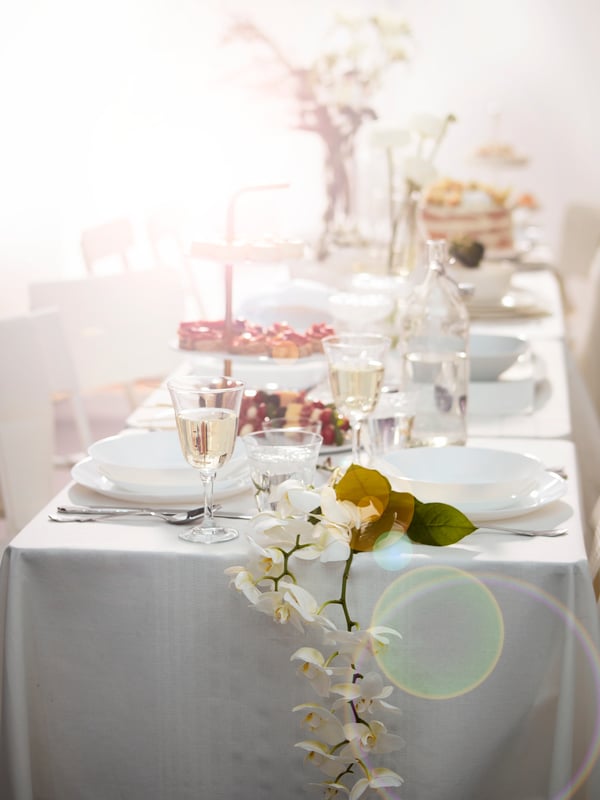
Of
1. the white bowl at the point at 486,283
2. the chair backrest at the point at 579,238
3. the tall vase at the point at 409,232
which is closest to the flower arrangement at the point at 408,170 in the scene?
the tall vase at the point at 409,232

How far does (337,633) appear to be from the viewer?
103 centimetres

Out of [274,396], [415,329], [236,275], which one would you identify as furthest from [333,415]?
[236,275]

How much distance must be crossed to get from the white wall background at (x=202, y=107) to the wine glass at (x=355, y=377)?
1891 mm

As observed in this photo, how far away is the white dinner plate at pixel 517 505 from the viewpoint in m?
1.26

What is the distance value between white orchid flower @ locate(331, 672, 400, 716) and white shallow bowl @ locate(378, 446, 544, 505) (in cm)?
28

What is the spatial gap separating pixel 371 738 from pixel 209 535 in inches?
11.5

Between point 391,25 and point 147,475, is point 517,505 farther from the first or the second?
point 391,25

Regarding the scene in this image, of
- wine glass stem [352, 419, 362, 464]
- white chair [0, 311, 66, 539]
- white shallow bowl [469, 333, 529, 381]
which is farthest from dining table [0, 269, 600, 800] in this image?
white chair [0, 311, 66, 539]

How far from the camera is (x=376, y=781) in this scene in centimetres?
104

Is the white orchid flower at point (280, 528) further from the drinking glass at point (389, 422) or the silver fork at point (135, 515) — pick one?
the drinking glass at point (389, 422)

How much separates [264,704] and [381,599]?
17 cm

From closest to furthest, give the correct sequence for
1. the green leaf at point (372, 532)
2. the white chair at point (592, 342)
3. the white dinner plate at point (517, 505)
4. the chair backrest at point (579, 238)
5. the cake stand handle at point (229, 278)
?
the green leaf at point (372, 532), the white dinner plate at point (517, 505), the cake stand handle at point (229, 278), the white chair at point (592, 342), the chair backrest at point (579, 238)

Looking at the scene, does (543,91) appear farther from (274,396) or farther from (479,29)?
(274,396)

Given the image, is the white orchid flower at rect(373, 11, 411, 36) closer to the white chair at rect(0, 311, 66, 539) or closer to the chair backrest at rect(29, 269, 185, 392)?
the chair backrest at rect(29, 269, 185, 392)
